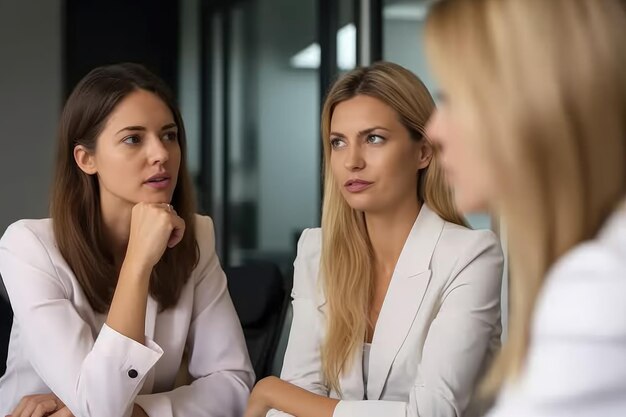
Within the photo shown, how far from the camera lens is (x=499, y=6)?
3.04 feet

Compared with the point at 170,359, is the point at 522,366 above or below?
above

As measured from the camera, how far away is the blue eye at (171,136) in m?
2.18

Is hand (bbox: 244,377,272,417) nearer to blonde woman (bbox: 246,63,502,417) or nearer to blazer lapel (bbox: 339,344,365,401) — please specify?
blonde woman (bbox: 246,63,502,417)

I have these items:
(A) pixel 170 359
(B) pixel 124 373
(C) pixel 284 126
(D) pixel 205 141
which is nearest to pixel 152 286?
(A) pixel 170 359

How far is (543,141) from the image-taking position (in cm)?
88

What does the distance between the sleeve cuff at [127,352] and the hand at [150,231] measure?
0.60 ft

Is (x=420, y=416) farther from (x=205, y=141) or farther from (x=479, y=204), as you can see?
(x=205, y=141)

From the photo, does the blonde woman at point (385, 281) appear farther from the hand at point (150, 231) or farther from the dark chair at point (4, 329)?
the dark chair at point (4, 329)

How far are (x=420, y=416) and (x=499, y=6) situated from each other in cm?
116

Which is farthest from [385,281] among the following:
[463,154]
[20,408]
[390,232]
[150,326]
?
[463,154]

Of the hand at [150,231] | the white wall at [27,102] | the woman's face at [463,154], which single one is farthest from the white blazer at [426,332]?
the white wall at [27,102]

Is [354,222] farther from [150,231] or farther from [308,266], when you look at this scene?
[150,231]

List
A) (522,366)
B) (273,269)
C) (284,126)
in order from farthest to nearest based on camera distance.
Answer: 1. (284,126)
2. (273,269)
3. (522,366)

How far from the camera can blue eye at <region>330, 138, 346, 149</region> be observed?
223cm
